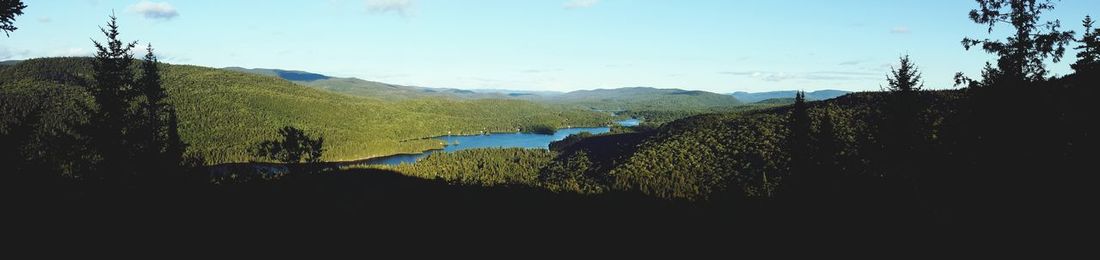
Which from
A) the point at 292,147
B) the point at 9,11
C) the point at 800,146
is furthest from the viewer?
the point at 800,146

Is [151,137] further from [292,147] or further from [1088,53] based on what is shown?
[1088,53]

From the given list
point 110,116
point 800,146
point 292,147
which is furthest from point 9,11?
point 800,146

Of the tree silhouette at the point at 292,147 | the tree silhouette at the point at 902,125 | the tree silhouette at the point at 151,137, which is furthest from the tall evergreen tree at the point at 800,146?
the tree silhouette at the point at 151,137

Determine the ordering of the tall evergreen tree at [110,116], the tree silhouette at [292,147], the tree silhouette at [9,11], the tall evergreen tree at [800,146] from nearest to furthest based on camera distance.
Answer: the tree silhouette at [9,11] < the tall evergreen tree at [110,116] < the tree silhouette at [292,147] < the tall evergreen tree at [800,146]

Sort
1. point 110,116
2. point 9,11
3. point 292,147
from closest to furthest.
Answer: point 9,11 → point 110,116 → point 292,147

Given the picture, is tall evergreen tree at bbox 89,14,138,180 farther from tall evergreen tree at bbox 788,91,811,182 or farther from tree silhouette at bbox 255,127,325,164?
tall evergreen tree at bbox 788,91,811,182

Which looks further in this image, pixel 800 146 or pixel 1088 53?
pixel 800 146

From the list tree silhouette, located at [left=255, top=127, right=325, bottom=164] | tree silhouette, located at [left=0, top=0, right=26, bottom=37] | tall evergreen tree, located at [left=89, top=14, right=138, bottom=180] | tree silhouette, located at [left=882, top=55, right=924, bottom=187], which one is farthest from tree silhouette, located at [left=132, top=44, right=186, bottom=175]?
tree silhouette, located at [left=882, top=55, right=924, bottom=187]

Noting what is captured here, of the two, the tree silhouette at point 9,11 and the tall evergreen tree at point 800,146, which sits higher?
the tree silhouette at point 9,11

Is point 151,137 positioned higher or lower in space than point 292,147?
higher

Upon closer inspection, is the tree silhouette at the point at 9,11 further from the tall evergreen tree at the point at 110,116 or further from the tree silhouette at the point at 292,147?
the tree silhouette at the point at 292,147

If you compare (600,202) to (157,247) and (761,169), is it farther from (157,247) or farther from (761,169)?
(157,247)
